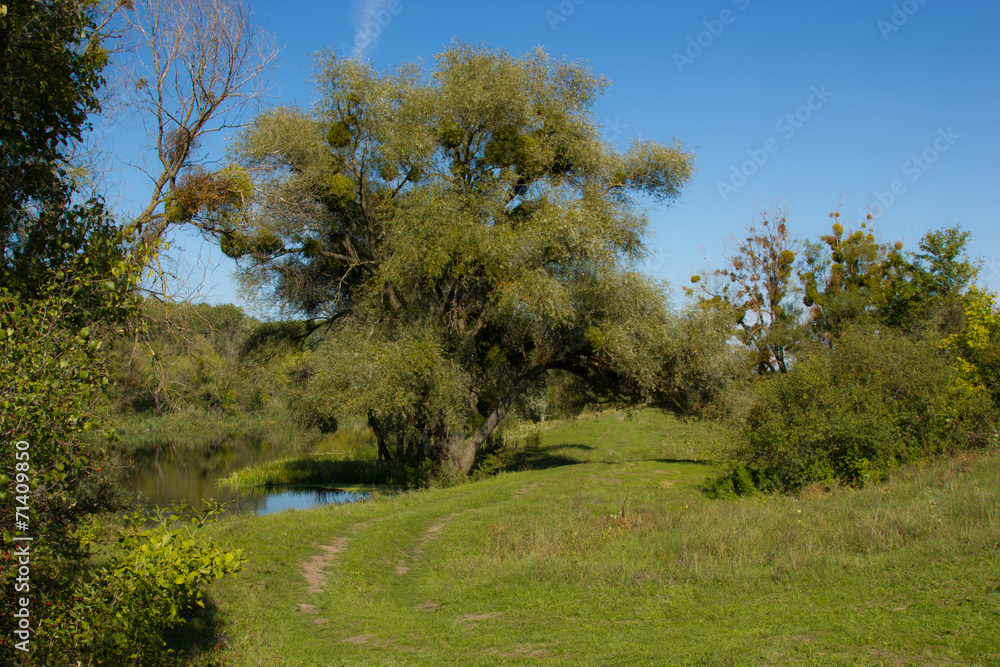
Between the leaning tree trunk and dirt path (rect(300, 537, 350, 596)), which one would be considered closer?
dirt path (rect(300, 537, 350, 596))

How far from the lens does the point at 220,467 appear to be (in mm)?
33906

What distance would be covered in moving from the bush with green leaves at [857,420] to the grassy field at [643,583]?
157 centimetres

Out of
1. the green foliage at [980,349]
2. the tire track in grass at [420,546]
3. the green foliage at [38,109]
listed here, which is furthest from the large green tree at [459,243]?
the green foliage at [38,109]

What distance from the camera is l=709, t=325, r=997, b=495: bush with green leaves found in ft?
53.2

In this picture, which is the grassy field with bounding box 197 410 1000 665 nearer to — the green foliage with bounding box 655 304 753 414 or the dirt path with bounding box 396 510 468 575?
the dirt path with bounding box 396 510 468 575

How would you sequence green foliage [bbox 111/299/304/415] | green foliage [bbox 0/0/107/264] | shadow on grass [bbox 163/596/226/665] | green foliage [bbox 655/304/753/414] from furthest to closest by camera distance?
green foliage [bbox 655/304/753/414], green foliage [bbox 111/299/304/415], shadow on grass [bbox 163/596/226/665], green foliage [bbox 0/0/107/264]

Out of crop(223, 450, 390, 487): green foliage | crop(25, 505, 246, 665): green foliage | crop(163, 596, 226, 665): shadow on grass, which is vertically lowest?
crop(163, 596, 226, 665): shadow on grass

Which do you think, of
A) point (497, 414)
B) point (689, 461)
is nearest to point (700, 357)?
point (689, 461)

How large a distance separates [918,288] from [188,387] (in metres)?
39.2

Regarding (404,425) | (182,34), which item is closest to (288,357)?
(404,425)

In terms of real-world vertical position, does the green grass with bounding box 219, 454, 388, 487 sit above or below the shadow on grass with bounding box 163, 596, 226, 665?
above

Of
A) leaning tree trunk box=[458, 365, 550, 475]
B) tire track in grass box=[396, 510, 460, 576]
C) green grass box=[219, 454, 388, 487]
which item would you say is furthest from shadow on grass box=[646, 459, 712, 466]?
tire track in grass box=[396, 510, 460, 576]

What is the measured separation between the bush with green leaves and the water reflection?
40.8 ft

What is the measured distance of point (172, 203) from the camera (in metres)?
9.67
